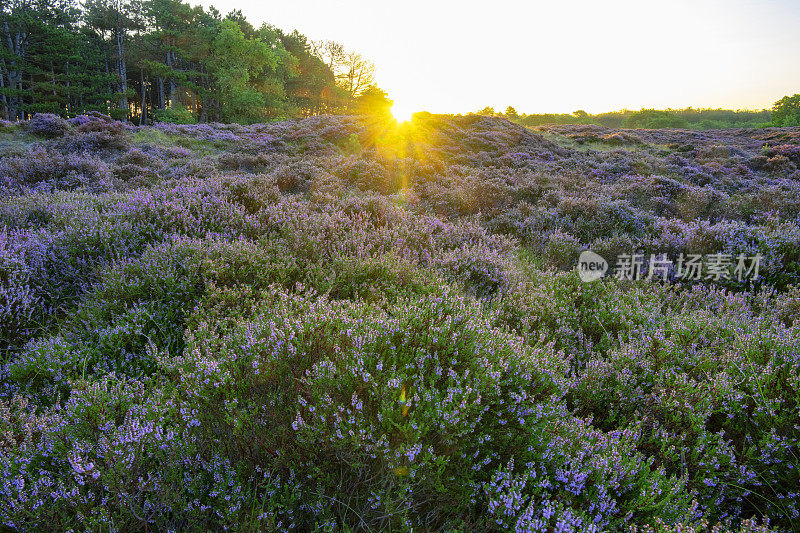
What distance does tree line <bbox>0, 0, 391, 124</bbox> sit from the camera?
3228 cm

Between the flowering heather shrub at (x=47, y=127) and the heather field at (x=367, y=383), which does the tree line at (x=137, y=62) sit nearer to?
the flowering heather shrub at (x=47, y=127)

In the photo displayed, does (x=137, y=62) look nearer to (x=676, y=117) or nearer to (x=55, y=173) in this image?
(x=55, y=173)

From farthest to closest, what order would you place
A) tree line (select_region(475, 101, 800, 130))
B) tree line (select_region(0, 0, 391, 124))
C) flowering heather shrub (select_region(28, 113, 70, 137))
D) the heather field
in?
tree line (select_region(475, 101, 800, 130)), tree line (select_region(0, 0, 391, 124)), flowering heather shrub (select_region(28, 113, 70, 137)), the heather field

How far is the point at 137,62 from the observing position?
120 feet

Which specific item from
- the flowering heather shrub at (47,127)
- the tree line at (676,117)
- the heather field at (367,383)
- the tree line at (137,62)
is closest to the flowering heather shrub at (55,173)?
the heather field at (367,383)

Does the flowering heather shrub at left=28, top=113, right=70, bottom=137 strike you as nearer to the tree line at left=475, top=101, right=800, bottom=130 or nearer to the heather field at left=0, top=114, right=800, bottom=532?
the heather field at left=0, top=114, right=800, bottom=532

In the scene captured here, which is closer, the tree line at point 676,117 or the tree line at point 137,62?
the tree line at point 137,62

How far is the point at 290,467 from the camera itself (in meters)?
1.67

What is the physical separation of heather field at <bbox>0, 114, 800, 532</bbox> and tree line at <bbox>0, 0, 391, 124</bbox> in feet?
119

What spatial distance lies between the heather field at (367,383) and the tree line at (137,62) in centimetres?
3613

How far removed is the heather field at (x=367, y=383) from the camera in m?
1.60

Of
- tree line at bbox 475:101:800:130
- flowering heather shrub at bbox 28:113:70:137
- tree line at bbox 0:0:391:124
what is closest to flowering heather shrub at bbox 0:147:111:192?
flowering heather shrub at bbox 28:113:70:137

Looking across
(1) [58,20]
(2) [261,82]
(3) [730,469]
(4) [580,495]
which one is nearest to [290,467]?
(4) [580,495]

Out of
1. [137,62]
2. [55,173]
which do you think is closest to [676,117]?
[55,173]
